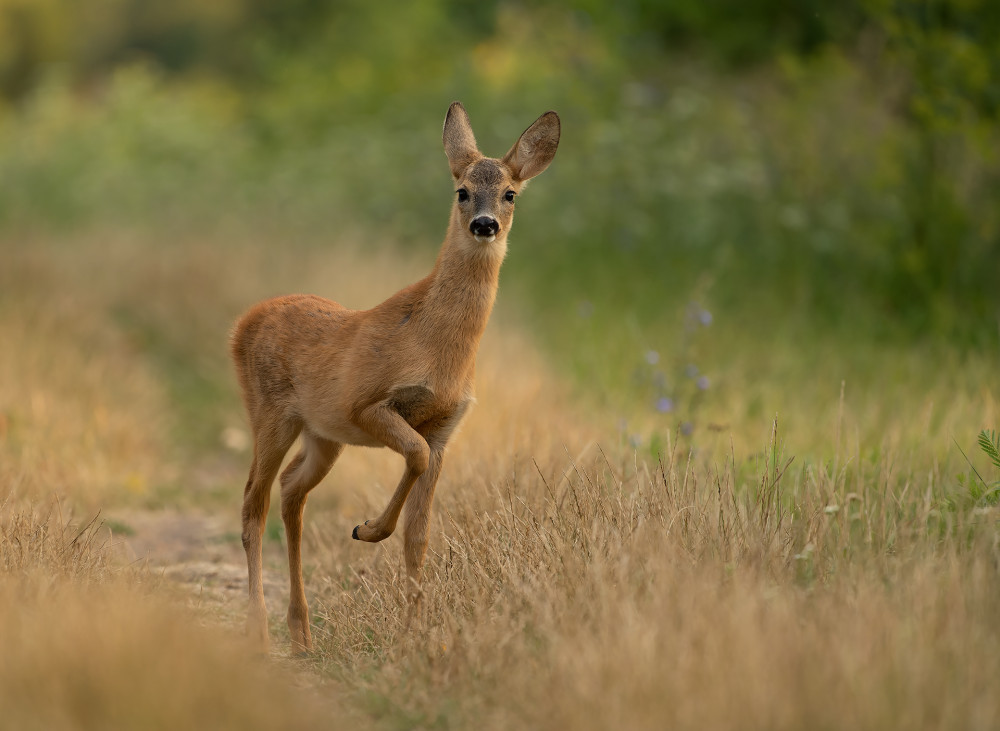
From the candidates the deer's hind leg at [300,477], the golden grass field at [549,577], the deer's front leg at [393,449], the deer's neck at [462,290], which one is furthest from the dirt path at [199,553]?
the deer's neck at [462,290]

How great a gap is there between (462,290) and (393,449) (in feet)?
2.49

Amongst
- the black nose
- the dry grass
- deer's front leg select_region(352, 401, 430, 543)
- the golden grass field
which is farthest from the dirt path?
the black nose

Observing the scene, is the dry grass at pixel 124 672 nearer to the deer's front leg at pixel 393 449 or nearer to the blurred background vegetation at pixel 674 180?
the deer's front leg at pixel 393 449

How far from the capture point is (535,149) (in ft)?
18.7

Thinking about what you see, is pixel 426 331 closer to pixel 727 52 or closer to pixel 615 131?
pixel 615 131

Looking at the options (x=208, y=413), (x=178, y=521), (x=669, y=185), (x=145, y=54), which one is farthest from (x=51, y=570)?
(x=145, y=54)

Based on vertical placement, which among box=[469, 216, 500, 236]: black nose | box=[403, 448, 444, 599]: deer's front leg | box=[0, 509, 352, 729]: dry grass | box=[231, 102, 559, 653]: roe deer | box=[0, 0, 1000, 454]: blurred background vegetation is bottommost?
box=[0, 509, 352, 729]: dry grass

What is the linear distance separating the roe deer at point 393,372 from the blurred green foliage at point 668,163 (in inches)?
124

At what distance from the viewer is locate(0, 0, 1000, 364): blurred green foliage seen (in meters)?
11.3

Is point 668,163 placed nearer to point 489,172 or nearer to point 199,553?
point 199,553

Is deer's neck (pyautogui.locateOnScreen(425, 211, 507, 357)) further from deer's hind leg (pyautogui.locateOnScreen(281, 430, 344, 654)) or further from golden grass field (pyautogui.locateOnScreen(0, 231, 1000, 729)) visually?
deer's hind leg (pyautogui.locateOnScreen(281, 430, 344, 654))

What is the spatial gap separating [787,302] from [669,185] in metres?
2.04

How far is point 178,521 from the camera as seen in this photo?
24.7 ft

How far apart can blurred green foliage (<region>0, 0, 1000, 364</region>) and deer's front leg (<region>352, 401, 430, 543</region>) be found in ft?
12.1
